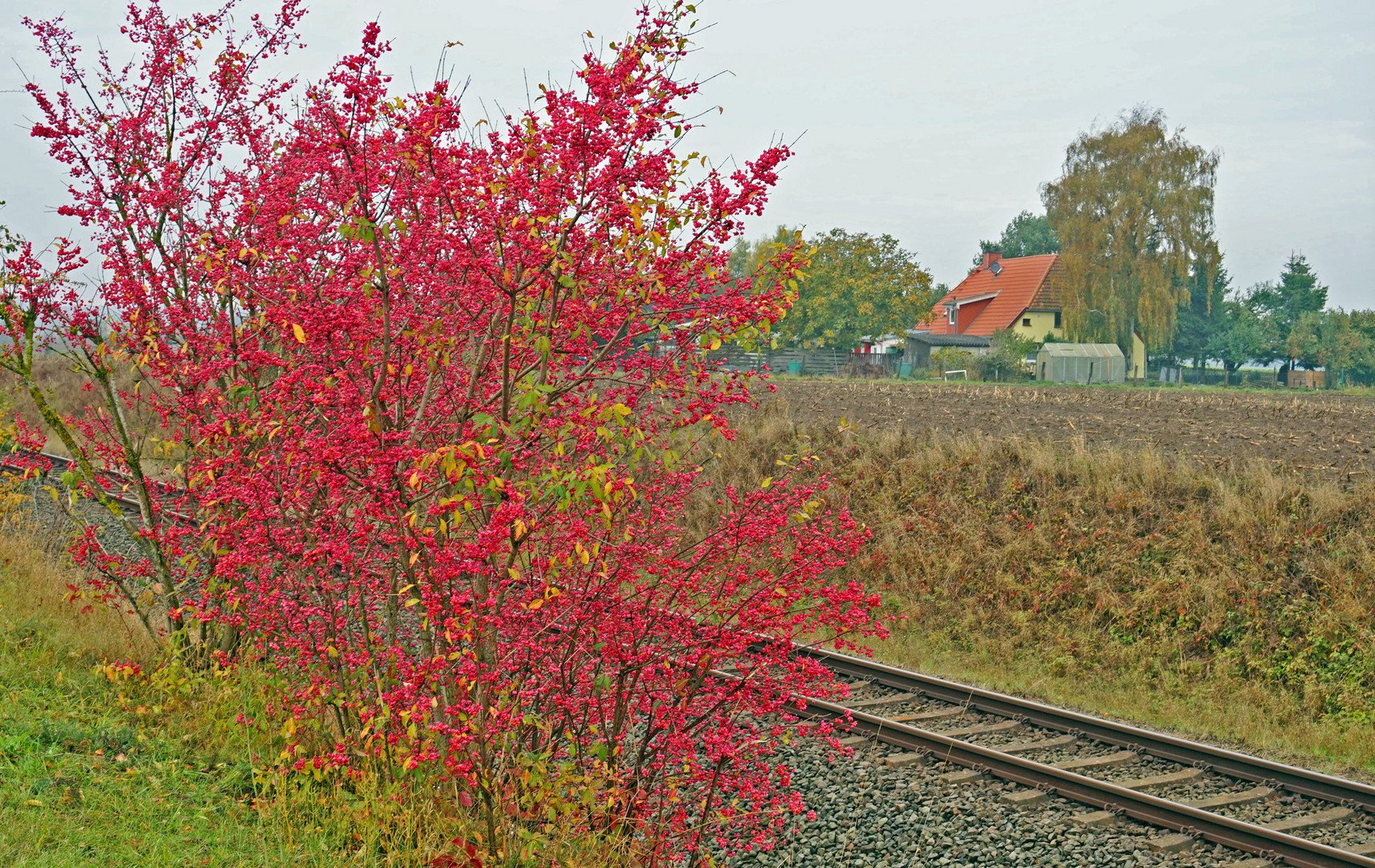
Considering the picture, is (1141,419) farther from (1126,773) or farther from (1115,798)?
(1115,798)

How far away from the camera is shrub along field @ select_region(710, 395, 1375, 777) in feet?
35.3

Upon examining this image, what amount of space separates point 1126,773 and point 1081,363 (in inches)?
1836

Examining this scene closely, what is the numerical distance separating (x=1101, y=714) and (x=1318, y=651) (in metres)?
3.00

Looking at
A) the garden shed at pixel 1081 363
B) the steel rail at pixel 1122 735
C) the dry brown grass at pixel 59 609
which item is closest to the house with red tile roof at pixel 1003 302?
the garden shed at pixel 1081 363

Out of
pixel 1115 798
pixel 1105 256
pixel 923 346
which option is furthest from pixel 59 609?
pixel 923 346

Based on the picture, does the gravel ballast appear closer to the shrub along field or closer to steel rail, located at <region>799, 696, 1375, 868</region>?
steel rail, located at <region>799, 696, 1375, 868</region>

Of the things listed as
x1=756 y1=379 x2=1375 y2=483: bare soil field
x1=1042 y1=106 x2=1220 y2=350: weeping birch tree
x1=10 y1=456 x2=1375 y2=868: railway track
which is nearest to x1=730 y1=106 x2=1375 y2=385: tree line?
x1=1042 y1=106 x2=1220 y2=350: weeping birch tree

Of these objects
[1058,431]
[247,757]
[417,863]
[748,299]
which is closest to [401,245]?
[748,299]

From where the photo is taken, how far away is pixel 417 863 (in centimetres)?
475

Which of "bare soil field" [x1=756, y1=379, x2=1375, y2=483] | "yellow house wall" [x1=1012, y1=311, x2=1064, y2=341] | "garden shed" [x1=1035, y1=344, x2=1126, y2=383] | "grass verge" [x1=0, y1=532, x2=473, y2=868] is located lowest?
"grass verge" [x1=0, y1=532, x2=473, y2=868]

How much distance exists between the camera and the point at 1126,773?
27.3 feet

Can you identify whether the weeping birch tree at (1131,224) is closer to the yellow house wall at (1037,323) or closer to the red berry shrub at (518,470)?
the yellow house wall at (1037,323)

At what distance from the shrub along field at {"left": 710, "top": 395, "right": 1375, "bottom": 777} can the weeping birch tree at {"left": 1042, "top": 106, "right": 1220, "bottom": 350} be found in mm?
35408

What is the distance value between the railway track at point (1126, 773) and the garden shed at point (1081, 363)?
1725 inches
